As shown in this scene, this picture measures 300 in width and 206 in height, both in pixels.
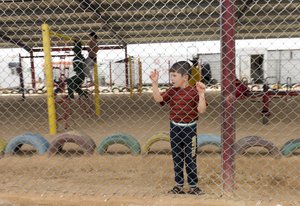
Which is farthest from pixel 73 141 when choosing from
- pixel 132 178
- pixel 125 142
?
pixel 132 178

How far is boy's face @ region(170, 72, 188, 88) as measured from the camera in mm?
2885

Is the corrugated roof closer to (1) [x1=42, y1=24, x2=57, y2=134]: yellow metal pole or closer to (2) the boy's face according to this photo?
(1) [x1=42, y1=24, x2=57, y2=134]: yellow metal pole

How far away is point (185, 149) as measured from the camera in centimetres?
300

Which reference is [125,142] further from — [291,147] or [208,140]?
[291,147]

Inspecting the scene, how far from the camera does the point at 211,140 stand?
4.29 metres

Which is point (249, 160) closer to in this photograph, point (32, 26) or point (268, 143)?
point (268, 143)

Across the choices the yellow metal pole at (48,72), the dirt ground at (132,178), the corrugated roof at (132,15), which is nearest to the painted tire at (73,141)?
the dirt ground at (132,178)

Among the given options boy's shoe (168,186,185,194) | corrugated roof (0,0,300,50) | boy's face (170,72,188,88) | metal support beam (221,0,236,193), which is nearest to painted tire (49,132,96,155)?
boy's shoe (168,186,185,194)

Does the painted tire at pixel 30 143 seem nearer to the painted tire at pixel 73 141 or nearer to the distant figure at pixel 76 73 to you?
the painted tire at pixel 73 141

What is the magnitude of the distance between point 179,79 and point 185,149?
0.72m

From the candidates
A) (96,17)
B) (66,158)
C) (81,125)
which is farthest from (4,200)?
(96,17)

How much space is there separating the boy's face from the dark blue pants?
41 centimetres

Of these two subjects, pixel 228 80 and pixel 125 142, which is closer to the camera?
pixel 228 80

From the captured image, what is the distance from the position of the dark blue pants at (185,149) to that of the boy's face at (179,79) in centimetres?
41
